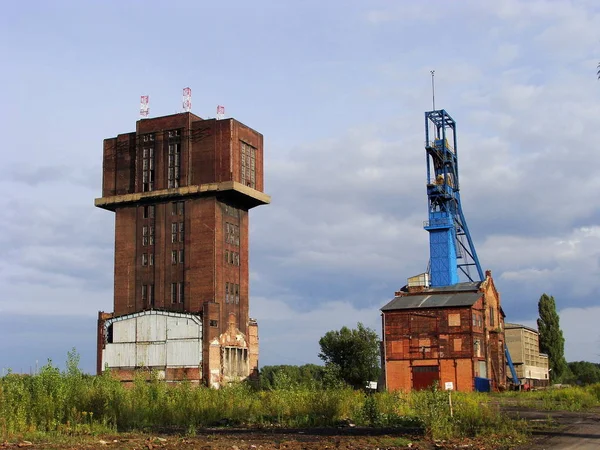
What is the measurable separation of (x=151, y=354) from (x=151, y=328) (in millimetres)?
2390

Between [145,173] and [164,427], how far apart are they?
2002 inches

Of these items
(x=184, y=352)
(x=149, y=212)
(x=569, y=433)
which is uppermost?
(x=149, y=212)

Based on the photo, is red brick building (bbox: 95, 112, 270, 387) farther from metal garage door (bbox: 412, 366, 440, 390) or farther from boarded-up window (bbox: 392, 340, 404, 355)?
metal garage door (bbox: 412, 366, 440, 390)

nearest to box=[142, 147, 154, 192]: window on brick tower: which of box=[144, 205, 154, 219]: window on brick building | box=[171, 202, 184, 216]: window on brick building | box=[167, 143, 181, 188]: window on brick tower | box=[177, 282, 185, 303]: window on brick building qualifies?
box=[144, 205, 154, 219]: window on brick building

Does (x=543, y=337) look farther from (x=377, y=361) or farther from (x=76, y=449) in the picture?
(x=76, y=449)

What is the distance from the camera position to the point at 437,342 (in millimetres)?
62438

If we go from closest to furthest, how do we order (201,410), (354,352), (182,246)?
(201,410)
(182,246)
(354,352)

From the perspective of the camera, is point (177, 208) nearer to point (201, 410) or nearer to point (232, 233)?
point (232, 233)

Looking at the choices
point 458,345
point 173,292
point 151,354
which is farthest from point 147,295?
point 458,345

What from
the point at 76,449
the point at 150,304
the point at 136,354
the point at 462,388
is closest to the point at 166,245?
the point at 150,304

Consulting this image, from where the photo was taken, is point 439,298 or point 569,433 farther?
point 439,298

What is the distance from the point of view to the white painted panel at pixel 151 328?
2680 inches

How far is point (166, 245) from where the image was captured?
73000 mm

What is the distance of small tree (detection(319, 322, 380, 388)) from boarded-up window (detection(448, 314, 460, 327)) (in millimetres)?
25661
